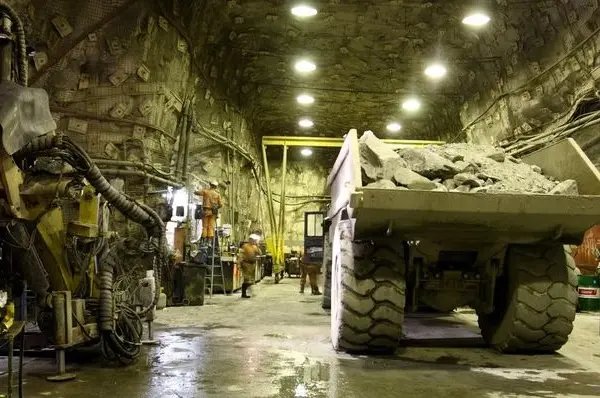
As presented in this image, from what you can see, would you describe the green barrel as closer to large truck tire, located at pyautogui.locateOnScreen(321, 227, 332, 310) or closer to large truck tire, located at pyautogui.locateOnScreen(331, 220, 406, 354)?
large truck tire, located at pyautogui.locateOnScreen(321, 227, 332, 310)

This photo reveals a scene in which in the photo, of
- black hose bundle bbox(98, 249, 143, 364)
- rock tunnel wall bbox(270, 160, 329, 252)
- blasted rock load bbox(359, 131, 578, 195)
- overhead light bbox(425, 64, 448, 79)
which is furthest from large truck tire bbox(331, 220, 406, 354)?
rock tunnel wall bbox(270, 160, 329, 252)

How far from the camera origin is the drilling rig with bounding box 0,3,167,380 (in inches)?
152

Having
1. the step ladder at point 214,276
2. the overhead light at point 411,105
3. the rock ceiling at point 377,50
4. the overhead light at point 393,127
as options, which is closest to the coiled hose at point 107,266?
the step ladder at point 214,276

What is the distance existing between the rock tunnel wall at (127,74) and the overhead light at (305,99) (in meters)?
4.71

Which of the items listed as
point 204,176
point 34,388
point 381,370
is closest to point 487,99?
point 204,176

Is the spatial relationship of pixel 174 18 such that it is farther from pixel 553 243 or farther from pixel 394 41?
pixel 553 243

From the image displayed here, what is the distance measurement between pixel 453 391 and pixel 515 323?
62.0 inches

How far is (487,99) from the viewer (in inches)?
535

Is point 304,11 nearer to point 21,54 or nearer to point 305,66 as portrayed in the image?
point 305,66

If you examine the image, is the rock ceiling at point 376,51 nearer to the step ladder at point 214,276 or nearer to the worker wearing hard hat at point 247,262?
the worker wearing hard hat at point 247,262

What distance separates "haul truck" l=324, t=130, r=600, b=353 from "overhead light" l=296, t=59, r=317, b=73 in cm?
846

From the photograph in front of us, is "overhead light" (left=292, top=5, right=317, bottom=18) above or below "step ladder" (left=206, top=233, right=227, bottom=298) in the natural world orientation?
above

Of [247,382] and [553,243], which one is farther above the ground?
[553,243]

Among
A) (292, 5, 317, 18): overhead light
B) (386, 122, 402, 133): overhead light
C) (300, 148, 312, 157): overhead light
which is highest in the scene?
(292, 5, 317, 18): overhead light
